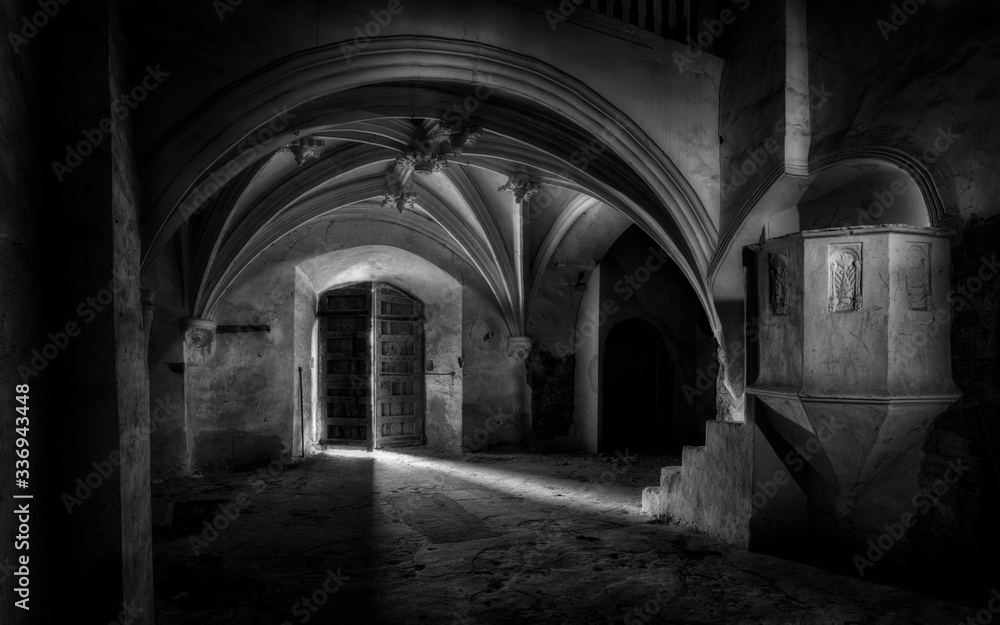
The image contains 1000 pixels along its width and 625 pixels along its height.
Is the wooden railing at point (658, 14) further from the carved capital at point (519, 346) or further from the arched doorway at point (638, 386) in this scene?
the arched doorway at point (638, 386)

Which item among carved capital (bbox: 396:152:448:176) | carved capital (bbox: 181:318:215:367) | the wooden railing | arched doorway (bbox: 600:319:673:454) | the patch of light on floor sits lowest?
the patch of light on floor

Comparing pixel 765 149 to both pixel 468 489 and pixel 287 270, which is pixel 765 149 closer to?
pixel 468 489

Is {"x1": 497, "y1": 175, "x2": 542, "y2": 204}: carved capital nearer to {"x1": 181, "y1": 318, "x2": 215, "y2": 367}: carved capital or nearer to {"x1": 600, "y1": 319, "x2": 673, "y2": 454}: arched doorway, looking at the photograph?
{"x1": 600, "y1": 319, "x2": 673, "y2": 454}: arched doorway

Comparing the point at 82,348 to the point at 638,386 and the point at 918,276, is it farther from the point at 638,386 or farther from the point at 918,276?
the point at 638,386

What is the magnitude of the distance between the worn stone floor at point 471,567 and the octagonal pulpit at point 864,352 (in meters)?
0.95

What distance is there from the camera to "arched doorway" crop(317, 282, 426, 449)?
11781 millimetres

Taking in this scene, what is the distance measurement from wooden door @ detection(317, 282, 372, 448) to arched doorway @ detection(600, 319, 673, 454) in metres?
4.61

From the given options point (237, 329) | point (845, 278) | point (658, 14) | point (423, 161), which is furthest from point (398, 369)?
point (845, 278)

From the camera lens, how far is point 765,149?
5652 mm

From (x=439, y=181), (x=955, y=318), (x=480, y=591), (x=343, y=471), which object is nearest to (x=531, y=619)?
(x=480, y=591)

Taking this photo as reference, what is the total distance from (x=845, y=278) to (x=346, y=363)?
30.2 feet

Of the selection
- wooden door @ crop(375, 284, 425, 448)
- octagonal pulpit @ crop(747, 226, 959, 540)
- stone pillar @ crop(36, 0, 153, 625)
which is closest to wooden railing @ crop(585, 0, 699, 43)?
octagonal pulpit @ crop(747, 226, 959, 540)

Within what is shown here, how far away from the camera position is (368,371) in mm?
11805

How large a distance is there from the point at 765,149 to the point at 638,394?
7.10 m
